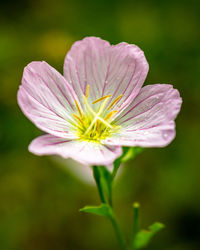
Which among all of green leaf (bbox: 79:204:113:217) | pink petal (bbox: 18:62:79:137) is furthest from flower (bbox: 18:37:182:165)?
green leaf (bbox: 79:204:113:217)

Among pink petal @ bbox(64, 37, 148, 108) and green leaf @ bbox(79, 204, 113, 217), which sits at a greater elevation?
pink petal @ bbox(64, 37, 148, 108)

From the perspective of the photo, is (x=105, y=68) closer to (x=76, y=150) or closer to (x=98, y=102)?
(x=98, y=102)

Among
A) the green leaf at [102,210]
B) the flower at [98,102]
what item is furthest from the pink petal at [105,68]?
the green leaf at [102,210]

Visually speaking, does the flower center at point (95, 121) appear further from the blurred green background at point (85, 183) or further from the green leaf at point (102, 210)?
the blurred green background at point (85, 183)

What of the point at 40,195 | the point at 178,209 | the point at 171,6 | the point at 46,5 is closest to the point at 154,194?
the point at 178,209

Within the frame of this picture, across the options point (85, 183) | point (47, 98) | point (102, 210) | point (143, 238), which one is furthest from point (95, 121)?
point (85, 183)

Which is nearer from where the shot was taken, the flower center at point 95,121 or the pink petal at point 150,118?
the pink petal at point 150,118

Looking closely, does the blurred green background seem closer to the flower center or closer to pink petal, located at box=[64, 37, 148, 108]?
the flower center
